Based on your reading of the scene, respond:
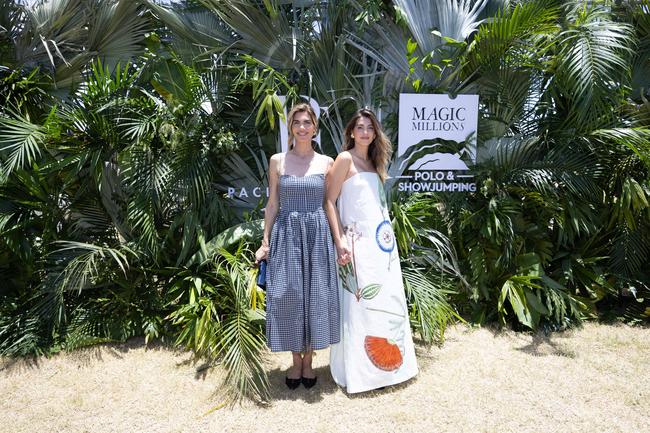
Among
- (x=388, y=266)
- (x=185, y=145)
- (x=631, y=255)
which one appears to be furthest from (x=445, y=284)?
(x=185, y=145)

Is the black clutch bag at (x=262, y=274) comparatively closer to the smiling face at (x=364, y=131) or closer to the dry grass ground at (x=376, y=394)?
the dry grass ground at (x=376, y=394)

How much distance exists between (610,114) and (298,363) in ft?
11.3

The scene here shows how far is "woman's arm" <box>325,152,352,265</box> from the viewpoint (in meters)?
3.11

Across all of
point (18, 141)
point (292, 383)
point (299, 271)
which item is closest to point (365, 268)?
point (299, 271)

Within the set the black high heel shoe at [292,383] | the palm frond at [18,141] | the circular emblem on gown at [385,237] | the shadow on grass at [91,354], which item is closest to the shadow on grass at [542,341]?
the circular emblem on gown at [385,237]

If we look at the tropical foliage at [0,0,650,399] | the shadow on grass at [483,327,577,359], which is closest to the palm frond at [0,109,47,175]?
the tropical foliage at [0,0,650,399]

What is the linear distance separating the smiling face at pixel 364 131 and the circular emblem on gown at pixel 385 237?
1.83 feet

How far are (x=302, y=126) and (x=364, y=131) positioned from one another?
1.36 feet

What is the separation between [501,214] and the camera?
4363 mm

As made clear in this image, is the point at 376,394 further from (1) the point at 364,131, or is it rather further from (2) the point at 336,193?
(1) the point at 364,131

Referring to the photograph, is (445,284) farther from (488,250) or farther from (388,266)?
(388,266)

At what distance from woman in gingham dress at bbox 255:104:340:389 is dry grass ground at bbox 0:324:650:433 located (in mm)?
474

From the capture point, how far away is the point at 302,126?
3039mm

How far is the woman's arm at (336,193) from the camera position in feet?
10.2
